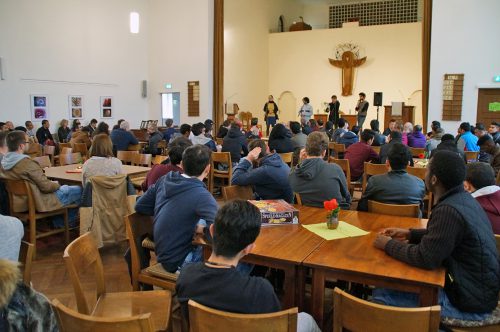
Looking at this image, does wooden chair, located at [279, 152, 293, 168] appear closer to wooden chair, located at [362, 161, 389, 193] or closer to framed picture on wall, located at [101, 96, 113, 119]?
wooden chair, located at [362, 161, 389, 193]

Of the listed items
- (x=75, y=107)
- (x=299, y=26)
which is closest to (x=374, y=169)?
(x=75, y=107)

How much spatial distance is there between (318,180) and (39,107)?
943 cm

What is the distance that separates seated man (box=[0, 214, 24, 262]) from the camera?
2.10 m

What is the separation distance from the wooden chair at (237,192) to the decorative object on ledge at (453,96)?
820cm

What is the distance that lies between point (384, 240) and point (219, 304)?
39.0 inches

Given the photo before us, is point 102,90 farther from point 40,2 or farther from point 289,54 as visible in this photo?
point 289,54

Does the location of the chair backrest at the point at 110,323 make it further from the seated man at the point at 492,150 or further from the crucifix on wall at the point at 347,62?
the crucifix on wall at the point at 347,62

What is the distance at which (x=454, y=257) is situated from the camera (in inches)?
79.0

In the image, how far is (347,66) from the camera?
15.5 meters

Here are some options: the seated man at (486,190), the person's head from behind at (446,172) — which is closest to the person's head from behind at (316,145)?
the seated man at (486,190)

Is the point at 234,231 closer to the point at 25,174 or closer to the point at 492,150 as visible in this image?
the point at 25,174

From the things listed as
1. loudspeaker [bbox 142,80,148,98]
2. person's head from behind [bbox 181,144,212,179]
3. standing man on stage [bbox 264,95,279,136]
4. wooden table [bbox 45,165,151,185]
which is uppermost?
loudspeaker [bbox 142,80,148,98]

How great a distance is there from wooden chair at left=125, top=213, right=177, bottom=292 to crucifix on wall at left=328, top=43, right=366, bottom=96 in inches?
548

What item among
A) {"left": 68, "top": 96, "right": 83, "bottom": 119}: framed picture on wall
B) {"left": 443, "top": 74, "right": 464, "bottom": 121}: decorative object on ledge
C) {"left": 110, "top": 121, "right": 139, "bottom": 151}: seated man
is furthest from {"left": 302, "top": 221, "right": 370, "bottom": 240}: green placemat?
{"left": 68, "top": 96, "right": 83, "bottom": 119}: framed picture on wall
